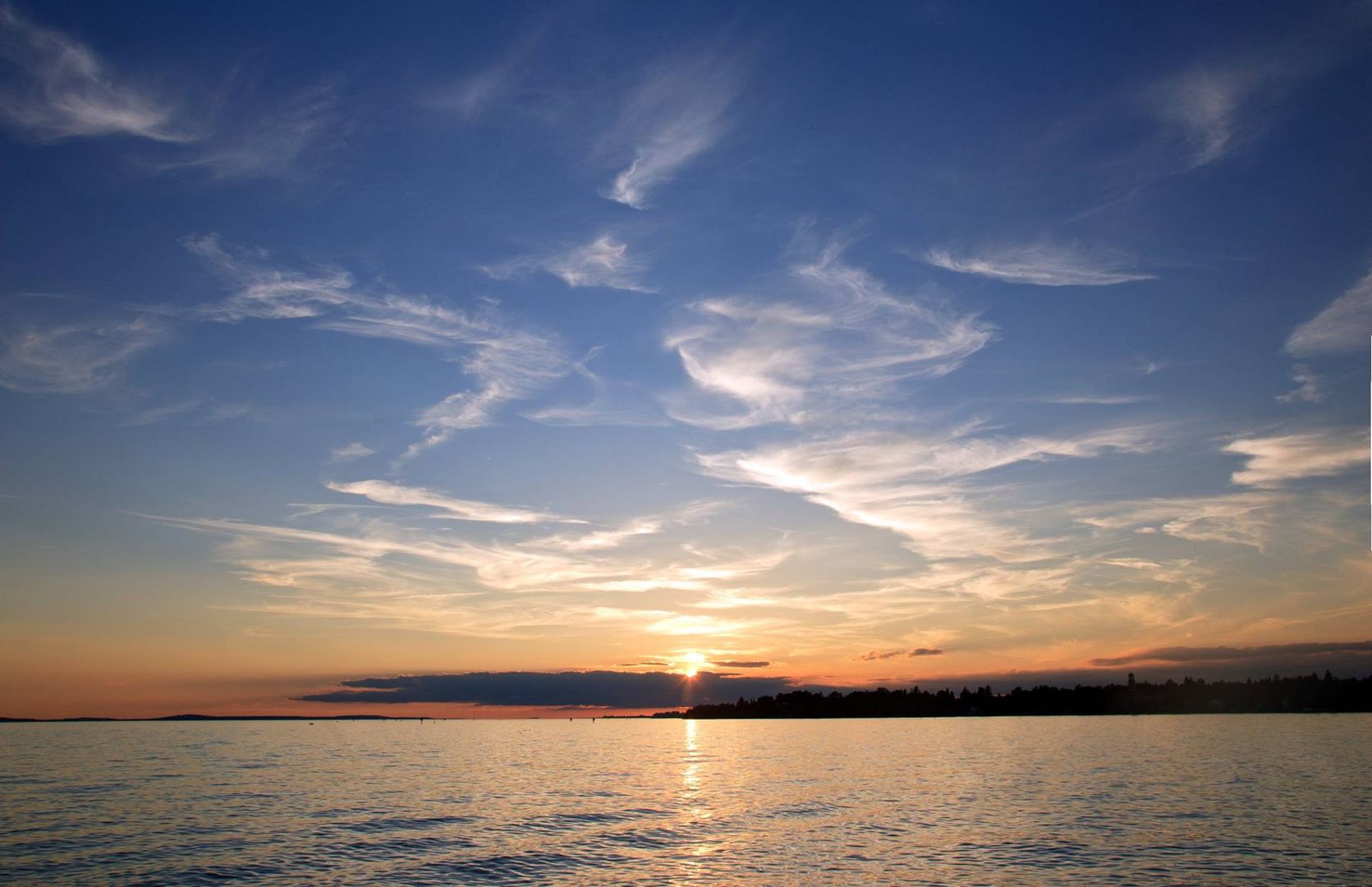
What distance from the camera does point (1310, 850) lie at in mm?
61312

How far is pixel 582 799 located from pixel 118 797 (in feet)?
184

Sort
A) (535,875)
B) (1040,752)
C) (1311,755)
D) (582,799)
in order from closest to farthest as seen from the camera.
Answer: (535,875)
(582,799)
(1311,755)
(1040,752)

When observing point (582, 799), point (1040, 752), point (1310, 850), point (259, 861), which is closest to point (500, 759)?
point (582, 799)

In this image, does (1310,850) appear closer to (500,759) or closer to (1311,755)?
(1311,755)

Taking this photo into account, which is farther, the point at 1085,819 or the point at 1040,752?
the point at 1040,752

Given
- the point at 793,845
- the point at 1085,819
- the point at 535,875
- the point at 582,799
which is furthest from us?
the point at 582,799

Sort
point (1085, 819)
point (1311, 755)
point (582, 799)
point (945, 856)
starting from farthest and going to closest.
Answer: point (1311, 755), point (582, 799), point (1085, 819), point (945, 856)

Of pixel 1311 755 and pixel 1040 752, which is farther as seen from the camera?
pixel 1040 752

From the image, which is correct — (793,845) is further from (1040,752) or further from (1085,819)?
(1040,752)

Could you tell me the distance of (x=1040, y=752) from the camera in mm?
179500

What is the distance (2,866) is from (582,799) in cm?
5972

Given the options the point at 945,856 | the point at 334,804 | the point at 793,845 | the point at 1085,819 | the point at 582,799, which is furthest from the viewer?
the point at 582,799

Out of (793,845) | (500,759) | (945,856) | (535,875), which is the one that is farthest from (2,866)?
(500,759)

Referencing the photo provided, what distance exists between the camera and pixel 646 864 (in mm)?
60156
